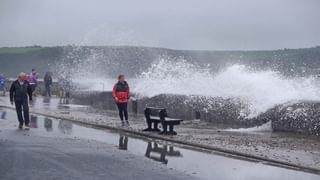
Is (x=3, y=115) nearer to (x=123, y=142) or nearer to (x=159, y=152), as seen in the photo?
(x=123, y=142)

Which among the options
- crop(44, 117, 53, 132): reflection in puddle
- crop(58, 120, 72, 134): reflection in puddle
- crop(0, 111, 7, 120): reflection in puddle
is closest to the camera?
crop(58, 120, 72, 134): reflection in puddle

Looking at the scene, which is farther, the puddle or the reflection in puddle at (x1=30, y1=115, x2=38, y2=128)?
the reflection in puddle at (x1=30, y1=115, x2=38, y2=128)

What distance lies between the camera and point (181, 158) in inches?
547

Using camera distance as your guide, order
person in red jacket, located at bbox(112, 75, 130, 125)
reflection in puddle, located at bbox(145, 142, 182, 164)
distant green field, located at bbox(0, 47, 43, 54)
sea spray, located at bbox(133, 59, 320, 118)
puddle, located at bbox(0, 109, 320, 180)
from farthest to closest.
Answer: distant green field, located at bbox(0, 47, 43, 54), sea spray, located at bbox(133, 59, 320, 118), person in red jacket, located at bbox(112, 75, 130, 125), reflection in puddle, located at bbox(145, 142, 182, 164), puddle, located at bbox(0, 109, 320, 180)

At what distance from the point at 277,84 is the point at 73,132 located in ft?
30.5

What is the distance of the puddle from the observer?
11867 millimetres

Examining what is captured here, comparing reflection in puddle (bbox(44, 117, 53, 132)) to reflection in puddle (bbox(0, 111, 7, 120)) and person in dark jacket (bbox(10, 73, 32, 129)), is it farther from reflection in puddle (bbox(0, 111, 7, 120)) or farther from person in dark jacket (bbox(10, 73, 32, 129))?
reflection in puddle (bbox(0, 111, 7, 120))

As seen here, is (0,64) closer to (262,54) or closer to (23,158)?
(262,54)

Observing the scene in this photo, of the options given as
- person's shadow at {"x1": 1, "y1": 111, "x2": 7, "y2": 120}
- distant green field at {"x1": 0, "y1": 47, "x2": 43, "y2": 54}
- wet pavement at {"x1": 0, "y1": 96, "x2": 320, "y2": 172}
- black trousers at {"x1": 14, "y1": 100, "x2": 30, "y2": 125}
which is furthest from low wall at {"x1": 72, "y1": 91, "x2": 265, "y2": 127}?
distant green field at {"x1": 0, "y1": 47, "x2": 43, "y2": 54}

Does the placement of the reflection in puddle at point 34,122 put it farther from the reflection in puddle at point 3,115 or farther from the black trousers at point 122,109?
the black trousers at point 122,109

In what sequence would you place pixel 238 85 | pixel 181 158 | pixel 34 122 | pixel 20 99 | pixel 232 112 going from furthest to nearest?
1. pixel 238 85
2. pixel 232 112
3. pixel 34 122
4. pixel 20 99
5. pixel 181 158

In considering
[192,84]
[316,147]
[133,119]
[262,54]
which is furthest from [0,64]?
[316,147]

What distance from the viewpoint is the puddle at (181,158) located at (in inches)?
467

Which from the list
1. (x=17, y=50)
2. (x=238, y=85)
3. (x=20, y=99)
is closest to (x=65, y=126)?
(x=20, y=99)
